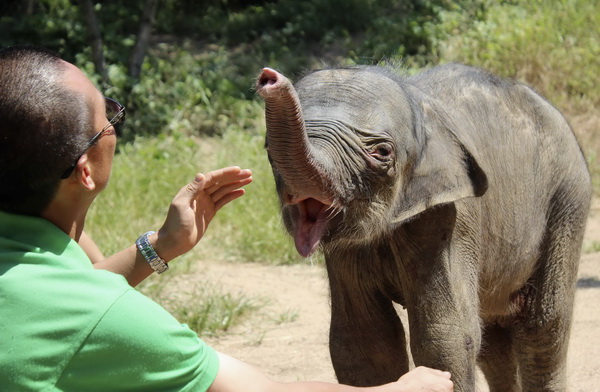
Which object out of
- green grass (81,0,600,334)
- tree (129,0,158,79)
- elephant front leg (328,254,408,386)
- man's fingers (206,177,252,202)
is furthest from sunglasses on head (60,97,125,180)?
tree (129,0,158,79)

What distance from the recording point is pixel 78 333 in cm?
212

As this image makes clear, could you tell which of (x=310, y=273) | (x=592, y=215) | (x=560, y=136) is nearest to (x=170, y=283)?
(x=310, y=273)

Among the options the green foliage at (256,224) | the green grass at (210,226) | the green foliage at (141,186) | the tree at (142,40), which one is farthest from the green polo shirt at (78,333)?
the tree at (142,40)

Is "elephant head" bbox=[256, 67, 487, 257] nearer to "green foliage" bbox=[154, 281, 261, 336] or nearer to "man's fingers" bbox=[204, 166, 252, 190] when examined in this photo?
"man's fingers" bbox=[204, 166, 252, 190]

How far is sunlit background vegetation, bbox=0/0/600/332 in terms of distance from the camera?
8281mm

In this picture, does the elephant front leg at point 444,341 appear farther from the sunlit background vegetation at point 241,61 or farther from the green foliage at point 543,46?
the green foliage at point 543,46

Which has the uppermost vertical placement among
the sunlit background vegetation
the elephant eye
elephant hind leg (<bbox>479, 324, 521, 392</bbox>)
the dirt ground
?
the elephant eye

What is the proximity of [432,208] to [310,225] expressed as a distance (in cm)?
58

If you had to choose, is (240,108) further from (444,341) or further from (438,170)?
(444,341)

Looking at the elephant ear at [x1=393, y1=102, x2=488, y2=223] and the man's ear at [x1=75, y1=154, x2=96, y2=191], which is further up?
the man's ear at [x1=75, y1=154, x2=96, y2=191]

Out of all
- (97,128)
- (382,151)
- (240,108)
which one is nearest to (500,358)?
(382,151)

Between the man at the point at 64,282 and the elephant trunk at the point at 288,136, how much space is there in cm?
59

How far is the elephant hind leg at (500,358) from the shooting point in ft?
16.2

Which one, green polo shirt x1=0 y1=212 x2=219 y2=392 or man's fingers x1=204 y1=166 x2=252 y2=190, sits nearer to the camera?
green polo shirt x1=0 y1=212 x2=219 y2=392
